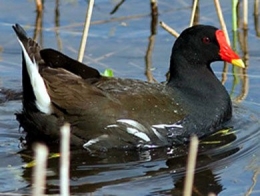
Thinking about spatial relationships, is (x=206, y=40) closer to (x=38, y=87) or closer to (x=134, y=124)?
(x=134, y=124)

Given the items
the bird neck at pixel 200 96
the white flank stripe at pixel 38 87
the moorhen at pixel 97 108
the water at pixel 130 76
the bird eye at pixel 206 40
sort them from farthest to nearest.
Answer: the bird eye at pixel 206 40 → the bird neck at pixel 200 96 → the moorhen at pixel 97 108 → the white flank stripe at pixel 38 87 → the water at pixel 130 76

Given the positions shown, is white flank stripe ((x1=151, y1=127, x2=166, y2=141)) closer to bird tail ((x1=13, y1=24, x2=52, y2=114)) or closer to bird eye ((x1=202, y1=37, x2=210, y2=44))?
bird tail ((x1=13, y1=24, x2=52, y2=114))

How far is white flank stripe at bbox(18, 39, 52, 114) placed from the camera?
5.65 meters

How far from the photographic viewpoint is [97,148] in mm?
5867

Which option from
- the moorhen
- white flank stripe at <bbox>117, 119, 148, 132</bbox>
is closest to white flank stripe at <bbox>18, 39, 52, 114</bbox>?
→ the moorhen

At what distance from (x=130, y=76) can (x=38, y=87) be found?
5.44 ft

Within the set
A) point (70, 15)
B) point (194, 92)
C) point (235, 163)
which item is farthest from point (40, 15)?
point (235, 163)

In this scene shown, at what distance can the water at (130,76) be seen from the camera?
17.1ft

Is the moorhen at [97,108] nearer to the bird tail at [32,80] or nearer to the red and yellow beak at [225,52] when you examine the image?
the bird tail at [32,80]

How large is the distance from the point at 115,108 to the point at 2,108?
3.88 feet

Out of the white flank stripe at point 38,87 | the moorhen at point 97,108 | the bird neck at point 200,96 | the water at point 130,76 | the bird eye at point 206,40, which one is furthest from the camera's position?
the bird eye at point 206,40

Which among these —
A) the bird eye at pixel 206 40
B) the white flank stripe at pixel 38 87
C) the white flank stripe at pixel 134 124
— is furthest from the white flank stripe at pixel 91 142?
the bird eye at pixel 206 40

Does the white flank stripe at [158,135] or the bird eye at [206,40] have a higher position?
the bird eye at [206,40]

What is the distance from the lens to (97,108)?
19.0ft
